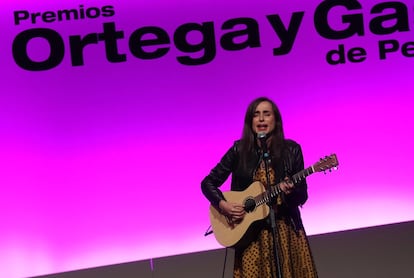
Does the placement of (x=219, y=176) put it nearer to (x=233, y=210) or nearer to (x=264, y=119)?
(x=233, y=210)

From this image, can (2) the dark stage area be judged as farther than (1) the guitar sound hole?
Yes

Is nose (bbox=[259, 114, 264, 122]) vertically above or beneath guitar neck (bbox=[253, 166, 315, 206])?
above

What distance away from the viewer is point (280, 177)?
3.54 m

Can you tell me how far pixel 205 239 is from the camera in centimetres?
554

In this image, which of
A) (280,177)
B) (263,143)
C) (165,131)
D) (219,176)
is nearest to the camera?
(263,143)

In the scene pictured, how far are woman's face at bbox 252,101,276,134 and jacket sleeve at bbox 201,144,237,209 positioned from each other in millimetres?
201

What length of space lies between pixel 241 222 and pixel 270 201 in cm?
25

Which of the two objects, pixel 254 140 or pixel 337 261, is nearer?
pixel 254 140

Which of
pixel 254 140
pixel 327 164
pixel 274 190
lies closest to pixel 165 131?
pixel 254 140

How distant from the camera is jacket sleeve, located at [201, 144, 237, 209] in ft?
12.2

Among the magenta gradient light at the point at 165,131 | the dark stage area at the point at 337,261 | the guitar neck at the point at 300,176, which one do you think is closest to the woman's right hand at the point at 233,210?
the guitar neck at the point at 300,176

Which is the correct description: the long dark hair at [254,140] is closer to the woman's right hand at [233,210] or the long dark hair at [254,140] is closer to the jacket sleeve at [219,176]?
the jacket sleeve at [219,176]

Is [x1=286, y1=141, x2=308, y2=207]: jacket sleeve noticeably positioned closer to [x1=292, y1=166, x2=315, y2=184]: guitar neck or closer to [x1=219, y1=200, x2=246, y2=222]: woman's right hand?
[x1=292, y1=166, x2=315, y2=184]: guitar neck

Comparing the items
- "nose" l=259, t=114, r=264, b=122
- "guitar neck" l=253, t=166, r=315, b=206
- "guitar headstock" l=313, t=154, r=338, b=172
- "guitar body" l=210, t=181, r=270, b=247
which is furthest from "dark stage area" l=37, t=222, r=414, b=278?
"guitar headstock" l=313, t=154, r=338, b=172
